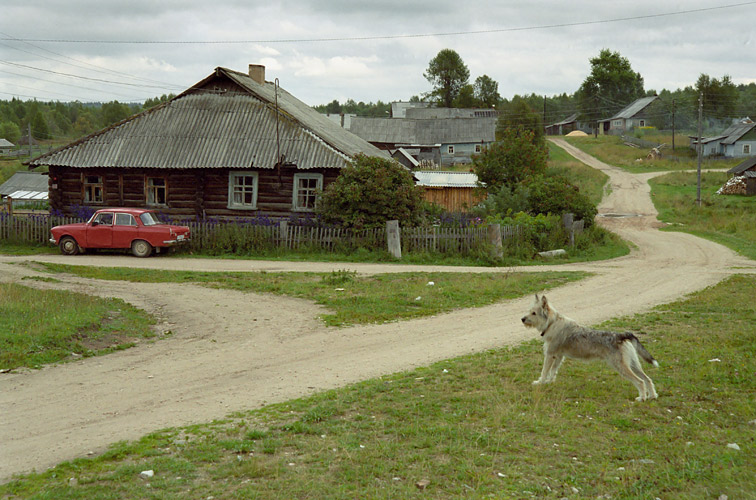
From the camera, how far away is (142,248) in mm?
25672

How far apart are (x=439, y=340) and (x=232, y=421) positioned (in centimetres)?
575

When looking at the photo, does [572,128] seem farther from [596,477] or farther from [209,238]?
[596,477]

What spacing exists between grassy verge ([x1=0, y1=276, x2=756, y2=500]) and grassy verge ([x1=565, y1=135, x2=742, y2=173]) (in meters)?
70.3

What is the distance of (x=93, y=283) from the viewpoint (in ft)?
63.5

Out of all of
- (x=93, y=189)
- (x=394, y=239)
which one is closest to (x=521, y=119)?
(x=93, y=189)

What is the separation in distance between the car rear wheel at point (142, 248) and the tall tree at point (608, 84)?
118218 millimetres

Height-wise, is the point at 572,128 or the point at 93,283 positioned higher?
the point at 572,128

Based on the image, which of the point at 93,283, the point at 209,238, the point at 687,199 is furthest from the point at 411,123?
the point at 93,283

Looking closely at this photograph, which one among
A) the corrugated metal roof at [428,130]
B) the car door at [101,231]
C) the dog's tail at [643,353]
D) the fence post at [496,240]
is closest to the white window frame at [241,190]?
the car door at [101,231]

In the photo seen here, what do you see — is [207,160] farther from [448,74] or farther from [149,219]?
[448,74]

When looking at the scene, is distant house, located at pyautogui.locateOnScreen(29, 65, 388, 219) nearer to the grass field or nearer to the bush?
the bush

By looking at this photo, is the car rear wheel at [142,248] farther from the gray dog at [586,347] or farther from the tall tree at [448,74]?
the tall tree at [448,74]

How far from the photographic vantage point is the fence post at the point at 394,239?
24.3 metres

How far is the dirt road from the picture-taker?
820 cm
